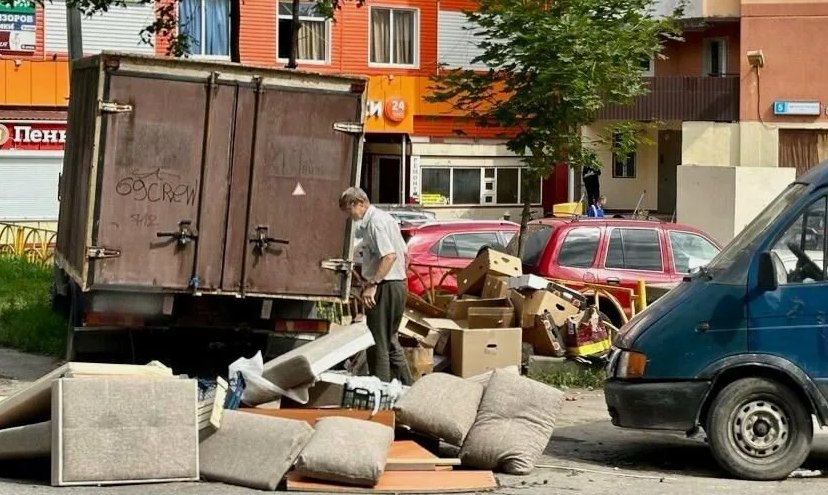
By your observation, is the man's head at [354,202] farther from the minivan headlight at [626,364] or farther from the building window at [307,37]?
the building window at [307,37]

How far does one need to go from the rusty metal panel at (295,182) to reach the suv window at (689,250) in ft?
18.1

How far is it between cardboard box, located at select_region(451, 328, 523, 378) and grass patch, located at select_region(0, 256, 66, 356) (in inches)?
193

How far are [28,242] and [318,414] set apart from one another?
2224 centimetres

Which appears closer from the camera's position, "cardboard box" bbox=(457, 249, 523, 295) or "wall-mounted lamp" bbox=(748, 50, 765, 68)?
"cardboard box" bbox=(457, 249, 523, 295)

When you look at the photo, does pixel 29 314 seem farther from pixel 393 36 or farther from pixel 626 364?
pixel 393 36

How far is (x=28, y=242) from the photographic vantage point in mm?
30906

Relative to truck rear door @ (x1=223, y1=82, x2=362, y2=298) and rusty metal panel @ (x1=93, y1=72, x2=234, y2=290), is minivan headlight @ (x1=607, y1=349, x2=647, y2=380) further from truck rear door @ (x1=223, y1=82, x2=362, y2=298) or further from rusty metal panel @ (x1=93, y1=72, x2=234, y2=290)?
rusty metal panel @ (x1=93, y1=72, x2=234, y2=290)

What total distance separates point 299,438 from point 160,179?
356 centimetres

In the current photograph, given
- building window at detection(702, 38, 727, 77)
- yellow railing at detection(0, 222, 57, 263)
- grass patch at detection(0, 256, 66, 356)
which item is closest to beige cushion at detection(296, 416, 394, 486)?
grass patch at detection(0, 256, 66, 356)

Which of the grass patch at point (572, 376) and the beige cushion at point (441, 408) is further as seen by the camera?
the grass patch at point (572, 376)

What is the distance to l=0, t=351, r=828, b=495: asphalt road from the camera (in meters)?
8.96

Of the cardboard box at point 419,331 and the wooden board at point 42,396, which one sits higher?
the cardboard box at point 419,331

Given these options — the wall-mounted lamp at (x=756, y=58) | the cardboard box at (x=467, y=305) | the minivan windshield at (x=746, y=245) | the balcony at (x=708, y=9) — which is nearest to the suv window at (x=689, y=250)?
the cardboard box at (x=467, y=305)

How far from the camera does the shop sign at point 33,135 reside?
3547 cm
